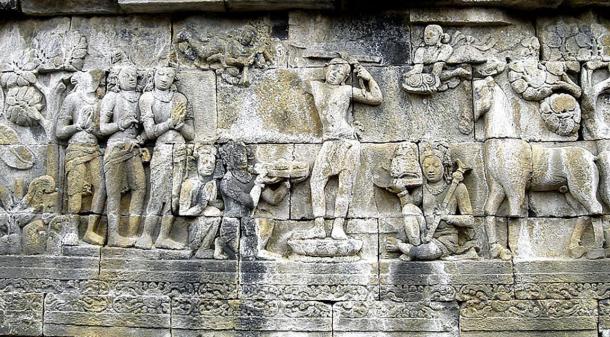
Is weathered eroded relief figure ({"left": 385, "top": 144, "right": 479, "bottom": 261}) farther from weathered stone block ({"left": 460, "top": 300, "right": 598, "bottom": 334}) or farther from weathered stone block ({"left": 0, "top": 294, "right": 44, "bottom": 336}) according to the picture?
weathered stone block ({"left": 0, "top": 294, "right": 44, "bottom": 336})

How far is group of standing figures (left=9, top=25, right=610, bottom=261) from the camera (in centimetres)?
685

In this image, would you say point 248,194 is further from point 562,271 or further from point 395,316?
point 562,271

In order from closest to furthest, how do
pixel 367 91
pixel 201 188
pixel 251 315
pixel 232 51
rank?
1. pixel 251 315
2. pixel 201 188
3. pixel 367 91
4. pixel 232 51

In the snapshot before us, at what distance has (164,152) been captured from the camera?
7062 millimetres

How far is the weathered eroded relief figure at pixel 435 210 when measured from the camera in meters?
6.80

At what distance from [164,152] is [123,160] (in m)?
0.42

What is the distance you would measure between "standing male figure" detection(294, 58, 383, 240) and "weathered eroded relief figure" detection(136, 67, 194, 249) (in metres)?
1.31

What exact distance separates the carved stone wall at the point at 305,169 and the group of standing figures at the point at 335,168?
2cm

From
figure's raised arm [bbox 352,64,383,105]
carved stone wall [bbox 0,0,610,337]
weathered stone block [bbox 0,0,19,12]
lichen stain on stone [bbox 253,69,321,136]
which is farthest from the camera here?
weathered stone block [bbox 0,0,19,12]

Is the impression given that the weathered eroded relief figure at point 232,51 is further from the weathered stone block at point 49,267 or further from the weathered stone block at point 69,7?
the weathered stone block at point 49,267

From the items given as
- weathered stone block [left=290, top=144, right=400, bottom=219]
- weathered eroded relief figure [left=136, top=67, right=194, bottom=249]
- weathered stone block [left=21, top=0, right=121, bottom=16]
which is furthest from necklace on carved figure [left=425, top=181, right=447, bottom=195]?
weathered stone block [left=21, top=0, right=121, bottom=16]

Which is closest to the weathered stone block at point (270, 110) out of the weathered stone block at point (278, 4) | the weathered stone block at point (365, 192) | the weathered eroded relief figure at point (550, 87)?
the weathered stone block at point (365, 192)

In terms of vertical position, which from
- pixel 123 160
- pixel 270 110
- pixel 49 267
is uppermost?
pixel 270 110

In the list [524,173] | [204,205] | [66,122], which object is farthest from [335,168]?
[66,122]
